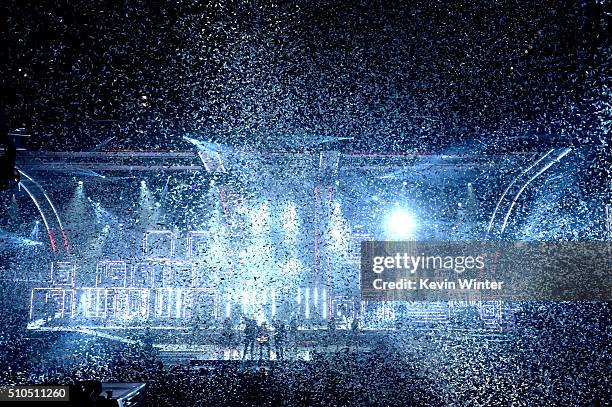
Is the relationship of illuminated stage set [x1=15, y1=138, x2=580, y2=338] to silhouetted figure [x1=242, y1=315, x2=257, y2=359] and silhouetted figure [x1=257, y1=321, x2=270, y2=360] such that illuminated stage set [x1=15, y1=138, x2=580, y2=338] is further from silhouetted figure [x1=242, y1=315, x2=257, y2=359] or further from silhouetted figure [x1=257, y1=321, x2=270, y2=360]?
silhouetted figure [x1=242, y1=315, x2=257, y2=359]

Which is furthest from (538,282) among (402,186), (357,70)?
(357,70)

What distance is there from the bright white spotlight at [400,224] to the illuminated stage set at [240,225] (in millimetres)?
17

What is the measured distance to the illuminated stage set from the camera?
418cm

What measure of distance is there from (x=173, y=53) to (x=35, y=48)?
58 cm

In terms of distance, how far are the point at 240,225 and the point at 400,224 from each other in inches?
65.7

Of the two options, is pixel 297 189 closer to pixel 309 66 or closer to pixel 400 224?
pixel 400 224

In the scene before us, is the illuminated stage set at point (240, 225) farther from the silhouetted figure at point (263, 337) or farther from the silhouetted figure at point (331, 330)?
the silhouetted figure at point (263, 337)

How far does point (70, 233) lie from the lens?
5441 millimetres

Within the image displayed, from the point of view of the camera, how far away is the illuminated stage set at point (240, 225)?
4.18m

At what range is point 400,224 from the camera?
4551mm

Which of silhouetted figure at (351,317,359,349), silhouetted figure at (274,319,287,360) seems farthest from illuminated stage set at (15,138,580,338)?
silhouetted figure at (274,319,287,360)

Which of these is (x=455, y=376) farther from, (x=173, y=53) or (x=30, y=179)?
(x=30, y=179)

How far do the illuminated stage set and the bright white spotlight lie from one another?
17mm

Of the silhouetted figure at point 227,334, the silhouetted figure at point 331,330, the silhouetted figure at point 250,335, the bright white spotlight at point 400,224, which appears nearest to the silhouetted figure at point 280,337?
the silhouetted figure at point 250,335
